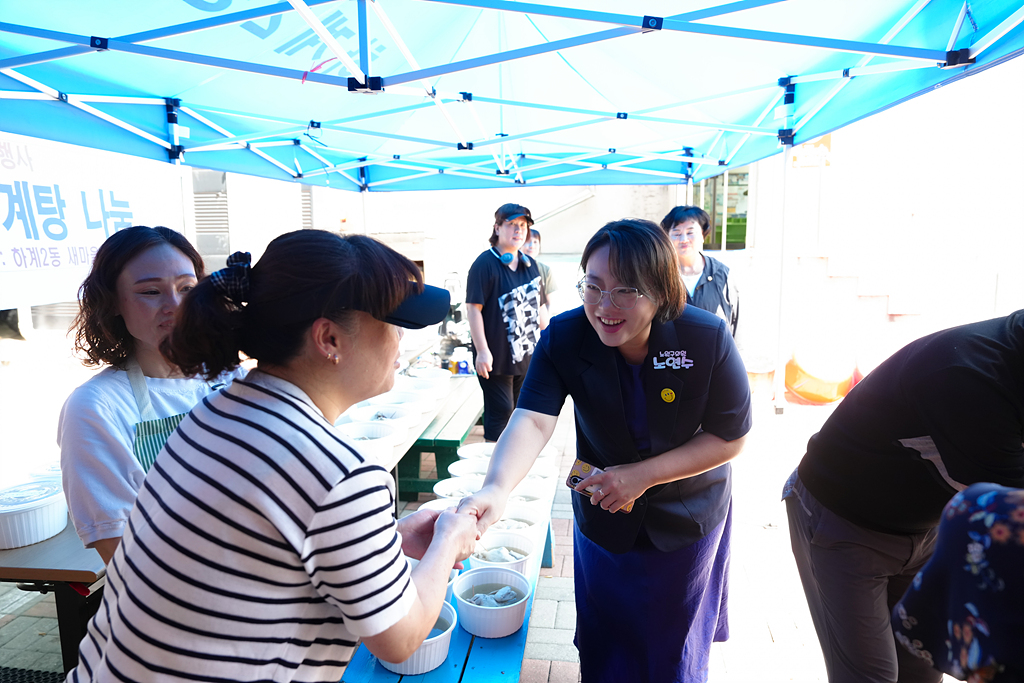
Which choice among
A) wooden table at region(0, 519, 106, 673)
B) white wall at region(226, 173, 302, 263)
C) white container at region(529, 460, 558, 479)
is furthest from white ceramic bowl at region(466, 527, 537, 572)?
white wall at region(226, 173, 302, 263)

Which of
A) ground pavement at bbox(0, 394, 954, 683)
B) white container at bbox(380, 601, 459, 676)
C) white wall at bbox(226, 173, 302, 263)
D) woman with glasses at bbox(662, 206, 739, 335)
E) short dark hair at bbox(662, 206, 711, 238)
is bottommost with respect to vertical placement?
ground pavement at bbox(0, 394, 954, 683)

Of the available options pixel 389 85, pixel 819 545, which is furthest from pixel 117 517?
pixel 389 85

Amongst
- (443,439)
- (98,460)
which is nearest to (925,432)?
(98,460)

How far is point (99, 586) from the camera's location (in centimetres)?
225

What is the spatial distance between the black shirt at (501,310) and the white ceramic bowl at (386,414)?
3.31ft

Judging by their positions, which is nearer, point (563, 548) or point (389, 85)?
point (389, 85)

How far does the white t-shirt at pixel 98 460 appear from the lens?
1.57 m

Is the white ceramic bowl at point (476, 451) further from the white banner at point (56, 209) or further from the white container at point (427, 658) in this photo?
the white banner at point (56, 209)

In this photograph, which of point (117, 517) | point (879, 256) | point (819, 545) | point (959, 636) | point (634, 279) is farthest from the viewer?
point (879, 256)

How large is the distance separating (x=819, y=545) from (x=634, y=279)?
1.01 meters

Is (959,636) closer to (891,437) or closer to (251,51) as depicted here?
(891,437)

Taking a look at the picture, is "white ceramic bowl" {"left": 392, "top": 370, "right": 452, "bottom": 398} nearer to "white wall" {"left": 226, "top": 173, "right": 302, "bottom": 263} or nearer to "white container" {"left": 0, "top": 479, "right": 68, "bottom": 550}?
"white container" {"left": 0, "top": 479, "right": 68, "bottom": 550}

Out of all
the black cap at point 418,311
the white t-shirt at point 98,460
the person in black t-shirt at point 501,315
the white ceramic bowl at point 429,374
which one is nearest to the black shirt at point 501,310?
the person in black t-shirt at point 501,315

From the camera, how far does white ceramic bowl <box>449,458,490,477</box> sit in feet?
10.3
